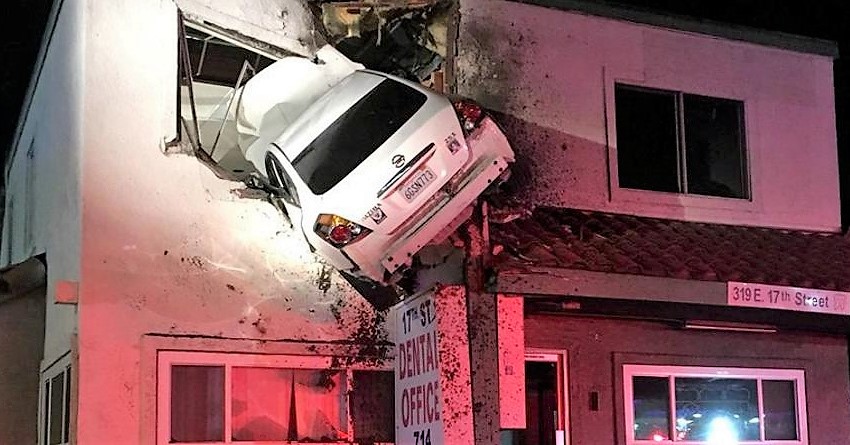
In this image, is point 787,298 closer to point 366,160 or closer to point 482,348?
point 482,348

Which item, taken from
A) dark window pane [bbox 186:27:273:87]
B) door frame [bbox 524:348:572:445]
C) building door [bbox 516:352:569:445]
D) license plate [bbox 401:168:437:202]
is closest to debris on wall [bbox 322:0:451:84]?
dark window pane [bbox 186:27:273:87]

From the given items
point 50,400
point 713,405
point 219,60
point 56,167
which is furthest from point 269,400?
point 713,405

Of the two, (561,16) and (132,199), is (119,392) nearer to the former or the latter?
(132,199)

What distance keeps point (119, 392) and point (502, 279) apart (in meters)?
3.05

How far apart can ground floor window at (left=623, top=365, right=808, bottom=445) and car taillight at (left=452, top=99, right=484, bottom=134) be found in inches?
130

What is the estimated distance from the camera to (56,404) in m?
9.34

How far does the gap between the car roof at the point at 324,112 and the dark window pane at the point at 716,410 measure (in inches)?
176

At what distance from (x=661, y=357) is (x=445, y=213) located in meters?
3.39

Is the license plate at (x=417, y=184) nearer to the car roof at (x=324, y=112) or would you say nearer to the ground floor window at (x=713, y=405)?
the car roof at (x=324, y=112)

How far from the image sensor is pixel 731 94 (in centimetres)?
1131

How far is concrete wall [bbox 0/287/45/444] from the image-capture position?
10.2 m

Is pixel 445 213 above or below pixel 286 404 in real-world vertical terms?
above

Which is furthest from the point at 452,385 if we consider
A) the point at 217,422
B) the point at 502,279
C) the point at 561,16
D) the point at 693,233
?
the point at 561,16

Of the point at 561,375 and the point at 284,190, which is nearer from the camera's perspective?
the point at 284,190
